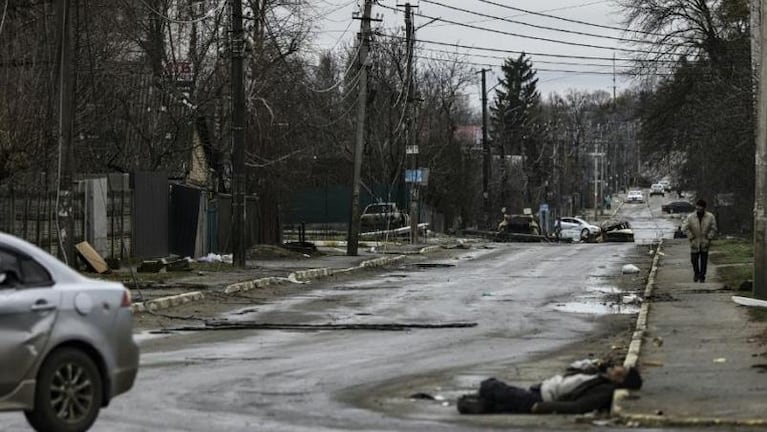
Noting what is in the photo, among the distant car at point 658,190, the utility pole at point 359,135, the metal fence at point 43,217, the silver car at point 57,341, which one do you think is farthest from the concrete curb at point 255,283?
the distant car at point 658,190

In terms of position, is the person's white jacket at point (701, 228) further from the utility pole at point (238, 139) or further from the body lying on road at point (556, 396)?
the body lying on road at point (556, 396)

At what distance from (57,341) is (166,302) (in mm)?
12748

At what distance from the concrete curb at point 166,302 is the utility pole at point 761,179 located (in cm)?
986

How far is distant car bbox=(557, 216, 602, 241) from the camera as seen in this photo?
7614 cm

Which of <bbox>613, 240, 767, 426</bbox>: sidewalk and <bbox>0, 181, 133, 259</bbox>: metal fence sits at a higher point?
<bbox>0, 181, 133, 259</bbox>: metal fence

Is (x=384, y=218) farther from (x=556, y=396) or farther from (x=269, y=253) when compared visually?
(x=556, y=396)

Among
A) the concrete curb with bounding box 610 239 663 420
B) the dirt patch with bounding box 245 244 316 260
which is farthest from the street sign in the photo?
the concrete curb with bounding box 610 239 663 420

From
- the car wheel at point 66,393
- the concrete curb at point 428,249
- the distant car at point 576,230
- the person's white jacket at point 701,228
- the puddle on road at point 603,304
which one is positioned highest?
the person's white jacket at point 701,228

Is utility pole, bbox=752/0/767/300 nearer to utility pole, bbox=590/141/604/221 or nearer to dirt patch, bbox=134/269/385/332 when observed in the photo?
dirt patch, bbox=134/269/385/332

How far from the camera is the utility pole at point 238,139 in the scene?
30.5 meters

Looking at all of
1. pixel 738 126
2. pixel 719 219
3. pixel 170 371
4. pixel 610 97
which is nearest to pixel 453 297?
pixel 170 371

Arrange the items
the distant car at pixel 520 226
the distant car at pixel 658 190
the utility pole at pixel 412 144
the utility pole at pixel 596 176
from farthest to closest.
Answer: the distant car at pixel 658 190, the utility pole at pixel 596 176, the distant car at pixel 520 226, the utility pole at pixel 412 144

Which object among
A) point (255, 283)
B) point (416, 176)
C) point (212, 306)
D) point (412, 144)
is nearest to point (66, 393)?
point (212, 306)

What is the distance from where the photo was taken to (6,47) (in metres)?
30.2
